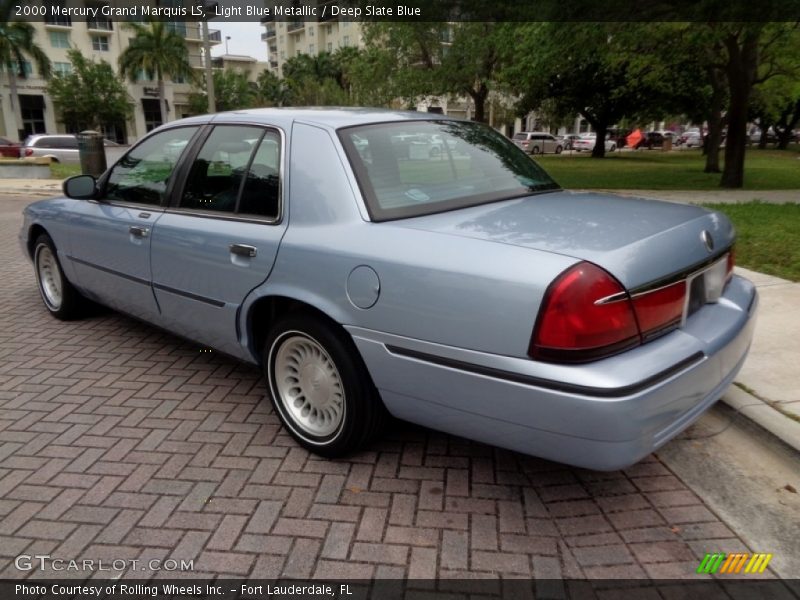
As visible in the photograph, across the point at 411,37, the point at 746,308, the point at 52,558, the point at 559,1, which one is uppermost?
the point at 411,37

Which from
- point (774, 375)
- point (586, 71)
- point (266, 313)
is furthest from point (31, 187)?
point (586, 71)

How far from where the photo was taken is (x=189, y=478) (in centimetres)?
295

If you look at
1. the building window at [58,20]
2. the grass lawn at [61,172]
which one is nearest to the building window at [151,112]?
the building window at [58,20]

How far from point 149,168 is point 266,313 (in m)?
1.62

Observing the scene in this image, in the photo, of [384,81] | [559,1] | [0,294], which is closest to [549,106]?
[384,81]

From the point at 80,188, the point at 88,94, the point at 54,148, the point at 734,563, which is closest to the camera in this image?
the point at 734,563

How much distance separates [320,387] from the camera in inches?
120

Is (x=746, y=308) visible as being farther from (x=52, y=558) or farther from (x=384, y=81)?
(x=384, y=81)

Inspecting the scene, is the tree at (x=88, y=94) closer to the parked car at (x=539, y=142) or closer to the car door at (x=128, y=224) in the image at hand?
the parked car at (x=539, y=142)

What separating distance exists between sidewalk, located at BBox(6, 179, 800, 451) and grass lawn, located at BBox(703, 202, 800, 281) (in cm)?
33

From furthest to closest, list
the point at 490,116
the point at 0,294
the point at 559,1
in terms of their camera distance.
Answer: the point at 490,116 < the point at 559,1 < the point at 0,294

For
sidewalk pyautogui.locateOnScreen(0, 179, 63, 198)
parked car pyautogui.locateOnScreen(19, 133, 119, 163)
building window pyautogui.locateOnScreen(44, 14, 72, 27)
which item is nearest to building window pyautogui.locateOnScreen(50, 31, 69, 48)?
building window pyautogui.locateOnScreen(44, 14, 72, 27)

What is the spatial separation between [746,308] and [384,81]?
91.2 ft

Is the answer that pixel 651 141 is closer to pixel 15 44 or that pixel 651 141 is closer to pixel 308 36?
pixel 15 44
